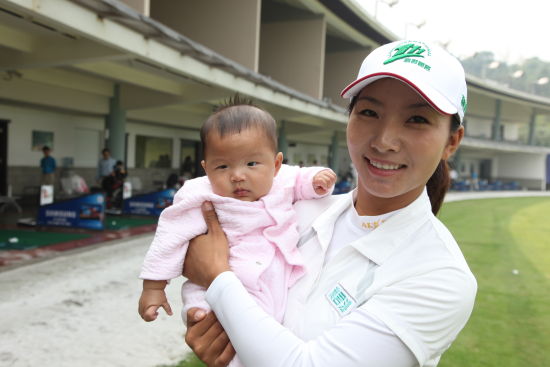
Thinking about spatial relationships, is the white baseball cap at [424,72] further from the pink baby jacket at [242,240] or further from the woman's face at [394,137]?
the pink baby jacket at [242,240]

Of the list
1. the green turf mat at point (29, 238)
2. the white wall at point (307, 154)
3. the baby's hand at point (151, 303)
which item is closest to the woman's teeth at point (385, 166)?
the baby's hand at point (151, 303)

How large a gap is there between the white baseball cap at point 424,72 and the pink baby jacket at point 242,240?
0.65 metres

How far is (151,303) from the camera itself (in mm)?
1811

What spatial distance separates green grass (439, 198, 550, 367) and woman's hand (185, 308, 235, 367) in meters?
3.58

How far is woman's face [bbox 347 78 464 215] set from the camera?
4.55 feet

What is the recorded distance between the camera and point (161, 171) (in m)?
19.2

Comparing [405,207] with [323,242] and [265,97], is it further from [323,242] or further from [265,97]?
[265,97]

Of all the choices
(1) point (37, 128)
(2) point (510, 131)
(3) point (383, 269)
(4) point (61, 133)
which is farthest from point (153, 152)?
(2) point (510, 131)

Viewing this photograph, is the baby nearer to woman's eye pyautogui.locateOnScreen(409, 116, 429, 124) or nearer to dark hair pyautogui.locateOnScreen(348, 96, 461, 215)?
dark hair pyautogui.locateOnScreen(348, 96, 461, 215)

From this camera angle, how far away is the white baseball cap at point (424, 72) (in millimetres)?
1316

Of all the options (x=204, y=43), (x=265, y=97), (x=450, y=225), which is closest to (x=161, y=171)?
(x=204, y=43)

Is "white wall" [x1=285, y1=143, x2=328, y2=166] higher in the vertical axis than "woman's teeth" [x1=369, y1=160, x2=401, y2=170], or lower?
higher

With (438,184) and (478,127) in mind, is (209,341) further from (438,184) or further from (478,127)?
(478,127)

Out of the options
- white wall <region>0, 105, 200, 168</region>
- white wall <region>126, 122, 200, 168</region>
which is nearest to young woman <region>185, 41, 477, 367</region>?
white wall <region>0, 105, 200, 168</region>
